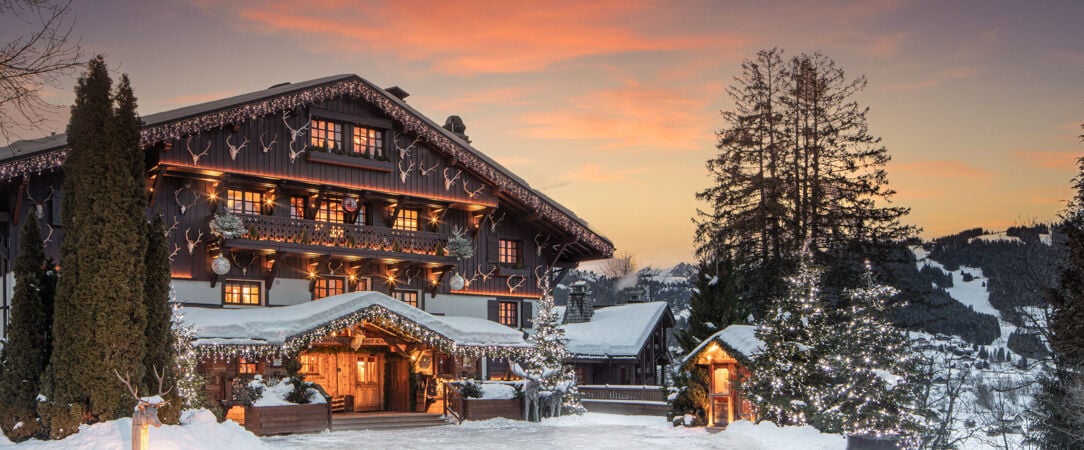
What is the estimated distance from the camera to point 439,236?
106 feet

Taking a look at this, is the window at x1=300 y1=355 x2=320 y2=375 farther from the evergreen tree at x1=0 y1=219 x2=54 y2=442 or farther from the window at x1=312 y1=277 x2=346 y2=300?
the evergreen tree at x1=0 y1=219 x2=54 y2=442

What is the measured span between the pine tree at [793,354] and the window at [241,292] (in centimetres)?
1444

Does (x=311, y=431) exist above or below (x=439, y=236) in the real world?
below

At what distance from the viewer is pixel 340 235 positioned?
3003 centimetres

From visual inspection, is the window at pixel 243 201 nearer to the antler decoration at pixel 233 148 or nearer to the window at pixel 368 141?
the antler decoration at pixel 233 148

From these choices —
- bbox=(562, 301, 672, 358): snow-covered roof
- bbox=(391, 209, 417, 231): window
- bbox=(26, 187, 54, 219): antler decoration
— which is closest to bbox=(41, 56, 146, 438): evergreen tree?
bbox=(26, 187, 54, 219): antler decoration

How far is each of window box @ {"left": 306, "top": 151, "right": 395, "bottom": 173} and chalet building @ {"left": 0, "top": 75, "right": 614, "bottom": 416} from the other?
1.7 inches

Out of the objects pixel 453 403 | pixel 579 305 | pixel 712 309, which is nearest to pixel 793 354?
pixel 712 309

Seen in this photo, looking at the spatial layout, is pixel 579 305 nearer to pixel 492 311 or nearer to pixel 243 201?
pixel 492 311

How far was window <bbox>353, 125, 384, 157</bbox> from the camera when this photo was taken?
103ft

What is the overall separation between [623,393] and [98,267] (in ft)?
80.4

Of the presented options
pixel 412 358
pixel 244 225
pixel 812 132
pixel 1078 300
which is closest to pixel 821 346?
pixel 1078 300

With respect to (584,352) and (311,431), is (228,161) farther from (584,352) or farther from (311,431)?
(584,352)

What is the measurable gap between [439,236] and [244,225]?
6.45 meters
